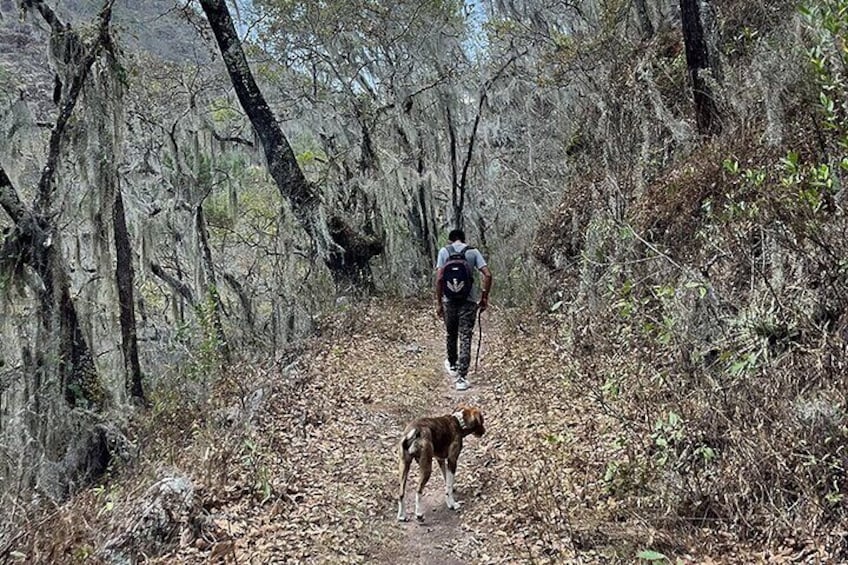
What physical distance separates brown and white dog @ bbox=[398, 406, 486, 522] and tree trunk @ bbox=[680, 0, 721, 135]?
5255 mm

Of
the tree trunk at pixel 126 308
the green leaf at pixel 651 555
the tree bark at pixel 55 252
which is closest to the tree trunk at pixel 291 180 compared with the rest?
the tree bark at pixel 55 252

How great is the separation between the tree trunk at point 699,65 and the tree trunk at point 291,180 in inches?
265

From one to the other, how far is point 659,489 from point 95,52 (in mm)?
8259

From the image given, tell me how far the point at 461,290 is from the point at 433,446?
358cm

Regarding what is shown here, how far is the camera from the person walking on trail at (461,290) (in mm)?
8117

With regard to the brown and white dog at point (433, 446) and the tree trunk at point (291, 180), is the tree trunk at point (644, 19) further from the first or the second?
the brown and white dog at point (433, 446)

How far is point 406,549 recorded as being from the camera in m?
4.38

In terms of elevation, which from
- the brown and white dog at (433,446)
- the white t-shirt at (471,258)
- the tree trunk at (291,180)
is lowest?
the brown and white dog at (433,446)

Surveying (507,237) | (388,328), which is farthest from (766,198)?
(507,237)

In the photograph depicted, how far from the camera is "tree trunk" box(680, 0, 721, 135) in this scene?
8.15 metres

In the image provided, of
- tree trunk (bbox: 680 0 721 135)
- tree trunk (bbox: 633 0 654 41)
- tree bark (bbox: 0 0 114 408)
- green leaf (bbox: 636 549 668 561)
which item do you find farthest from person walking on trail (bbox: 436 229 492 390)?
tree trunk (bbox: 633 0 654 41)

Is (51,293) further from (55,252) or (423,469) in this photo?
(423,469)

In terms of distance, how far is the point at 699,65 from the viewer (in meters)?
8.39

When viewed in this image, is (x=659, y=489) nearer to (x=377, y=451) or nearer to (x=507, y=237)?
(x=377, y=451)
